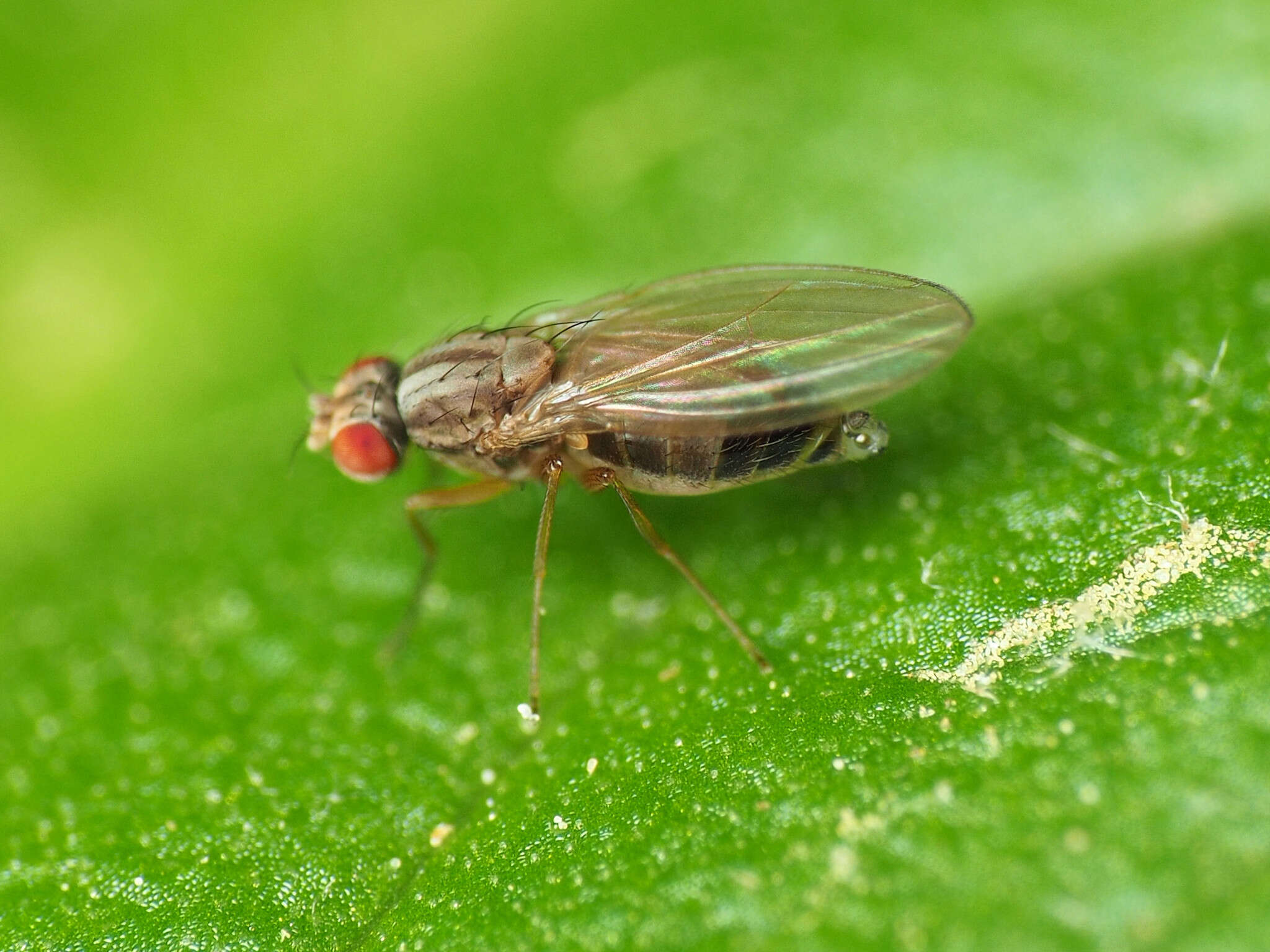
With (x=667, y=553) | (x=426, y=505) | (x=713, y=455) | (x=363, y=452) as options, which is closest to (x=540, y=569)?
(x=667, y=553)

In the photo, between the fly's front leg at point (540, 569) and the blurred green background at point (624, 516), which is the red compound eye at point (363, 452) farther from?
the fly's front leg at point (540, 569)

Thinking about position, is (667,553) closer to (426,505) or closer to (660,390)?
(660,390)

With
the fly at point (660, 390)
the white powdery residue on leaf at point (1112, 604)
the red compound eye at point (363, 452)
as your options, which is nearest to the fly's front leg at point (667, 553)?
the fly at point (660, 390)

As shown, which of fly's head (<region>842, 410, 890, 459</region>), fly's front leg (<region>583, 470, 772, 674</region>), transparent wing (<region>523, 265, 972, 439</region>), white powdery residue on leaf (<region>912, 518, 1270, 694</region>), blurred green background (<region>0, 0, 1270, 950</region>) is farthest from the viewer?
fly's head (<region>842, 410, 890, 459</region>)

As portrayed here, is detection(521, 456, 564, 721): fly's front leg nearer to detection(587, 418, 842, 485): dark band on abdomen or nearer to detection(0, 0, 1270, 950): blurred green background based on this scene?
detection(0, 0, 1270, 950): blurred green background

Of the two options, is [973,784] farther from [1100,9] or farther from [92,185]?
[92,185]

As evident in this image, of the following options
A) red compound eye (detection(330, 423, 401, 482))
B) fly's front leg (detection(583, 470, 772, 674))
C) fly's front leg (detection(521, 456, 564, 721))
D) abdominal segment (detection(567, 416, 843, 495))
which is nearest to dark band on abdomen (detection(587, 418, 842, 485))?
abdominal segment (detection(567, 416, 843, 495))
